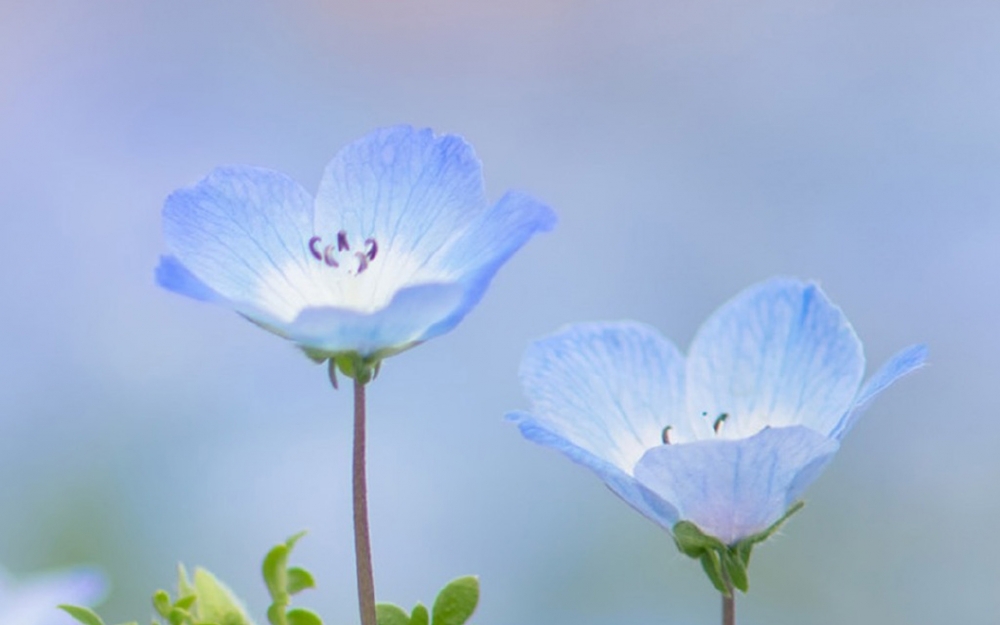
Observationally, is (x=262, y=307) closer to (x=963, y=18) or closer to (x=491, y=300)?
(x=491, y=300)

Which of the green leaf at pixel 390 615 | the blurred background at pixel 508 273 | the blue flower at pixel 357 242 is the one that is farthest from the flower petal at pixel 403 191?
the blurred background at pixel 508 273

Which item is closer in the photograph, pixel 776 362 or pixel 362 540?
pixel 362 540

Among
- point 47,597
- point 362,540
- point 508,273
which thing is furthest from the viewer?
point 508,273

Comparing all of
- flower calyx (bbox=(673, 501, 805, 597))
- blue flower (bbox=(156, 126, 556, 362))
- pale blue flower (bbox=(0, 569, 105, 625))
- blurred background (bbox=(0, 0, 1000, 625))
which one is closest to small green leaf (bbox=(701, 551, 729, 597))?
flower calyx (bbox=(673, 501, 805, 597))

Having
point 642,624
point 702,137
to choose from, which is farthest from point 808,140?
point 642,624

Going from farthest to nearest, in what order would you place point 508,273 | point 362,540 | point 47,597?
point 508,273
point 47,597
point 362,540

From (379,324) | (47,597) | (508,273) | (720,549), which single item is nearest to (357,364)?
(379,324)

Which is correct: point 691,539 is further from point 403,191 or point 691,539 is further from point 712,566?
point 403,191

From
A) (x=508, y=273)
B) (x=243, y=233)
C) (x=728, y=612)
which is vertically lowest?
(x=728, y=612)
